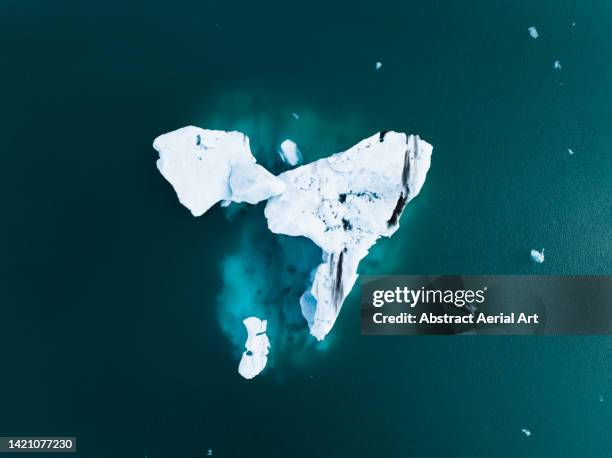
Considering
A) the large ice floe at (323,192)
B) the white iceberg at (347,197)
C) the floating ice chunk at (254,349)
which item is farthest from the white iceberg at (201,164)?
the floating ice chunk at (254,349)

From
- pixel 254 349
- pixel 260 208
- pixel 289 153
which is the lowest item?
pixel 254 349

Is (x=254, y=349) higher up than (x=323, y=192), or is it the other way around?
(x=323, y=192)

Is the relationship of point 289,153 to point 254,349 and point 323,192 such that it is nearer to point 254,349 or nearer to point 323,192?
point 323,192

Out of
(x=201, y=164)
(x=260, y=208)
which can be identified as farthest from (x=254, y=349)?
(x=201, y=164)

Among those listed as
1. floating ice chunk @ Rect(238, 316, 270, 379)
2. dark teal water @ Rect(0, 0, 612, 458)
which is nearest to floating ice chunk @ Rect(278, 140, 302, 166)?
dark teal water @ Rect(0, 0, 612, 458)

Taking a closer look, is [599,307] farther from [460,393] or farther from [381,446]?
[381,446]

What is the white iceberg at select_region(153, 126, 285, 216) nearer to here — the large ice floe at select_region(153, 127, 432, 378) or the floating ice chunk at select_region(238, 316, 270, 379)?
the large ice floe at select_region(153, 127, 432, 378)

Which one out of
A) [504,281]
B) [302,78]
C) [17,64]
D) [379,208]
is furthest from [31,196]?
[504,281]
